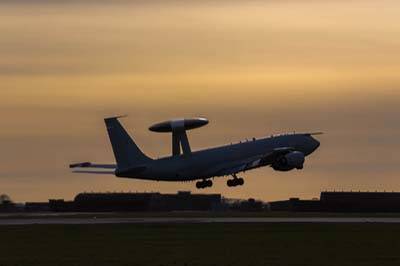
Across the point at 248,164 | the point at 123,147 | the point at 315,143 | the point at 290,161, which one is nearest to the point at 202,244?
the point at 123,147

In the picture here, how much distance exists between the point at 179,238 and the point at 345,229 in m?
17.0

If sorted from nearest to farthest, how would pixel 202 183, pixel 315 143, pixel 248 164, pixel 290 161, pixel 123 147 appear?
1. pixel 123 147
2. pixel 290 161
3. pixel 248 164
4. pixel 202 183
5. pixel 315 143

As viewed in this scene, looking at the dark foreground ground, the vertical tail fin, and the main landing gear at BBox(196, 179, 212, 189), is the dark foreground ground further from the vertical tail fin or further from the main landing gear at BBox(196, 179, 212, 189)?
the main landing gear at BBox(196, 179, 212, 189)

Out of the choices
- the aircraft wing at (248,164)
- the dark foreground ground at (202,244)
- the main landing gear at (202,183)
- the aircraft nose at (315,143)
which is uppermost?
the aircraft nose at (315,143)

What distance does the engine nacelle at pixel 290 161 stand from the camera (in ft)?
508

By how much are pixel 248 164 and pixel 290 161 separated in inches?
199

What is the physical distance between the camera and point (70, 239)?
9694 centimetres

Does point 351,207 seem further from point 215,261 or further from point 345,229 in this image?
point 215,261

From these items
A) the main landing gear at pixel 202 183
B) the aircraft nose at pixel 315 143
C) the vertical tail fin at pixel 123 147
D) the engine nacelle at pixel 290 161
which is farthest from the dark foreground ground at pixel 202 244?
the aircraft nose at pixel 315 143

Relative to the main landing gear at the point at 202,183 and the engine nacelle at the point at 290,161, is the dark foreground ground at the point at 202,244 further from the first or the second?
the main landing gear at the point at 202,183

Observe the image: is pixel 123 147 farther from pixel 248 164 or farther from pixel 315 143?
pixel 315 143

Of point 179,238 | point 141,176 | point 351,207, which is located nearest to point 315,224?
point 179,238

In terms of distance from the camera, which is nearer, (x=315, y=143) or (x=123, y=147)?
(x=123, y=147)

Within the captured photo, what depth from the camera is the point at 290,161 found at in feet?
508
